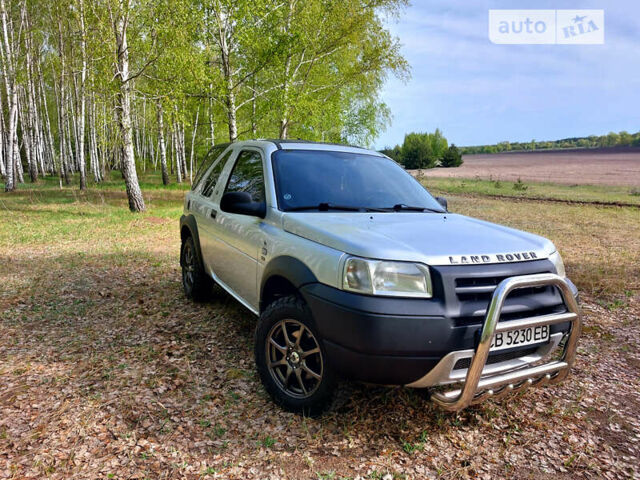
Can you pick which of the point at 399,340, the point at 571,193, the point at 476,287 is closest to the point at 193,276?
the point at 399,340

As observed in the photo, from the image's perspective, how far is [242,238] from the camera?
3848 mm

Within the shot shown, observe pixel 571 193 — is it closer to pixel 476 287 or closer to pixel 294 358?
pixel 476 287

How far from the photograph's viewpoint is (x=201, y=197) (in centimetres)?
520

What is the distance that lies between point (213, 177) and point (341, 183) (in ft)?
6.22

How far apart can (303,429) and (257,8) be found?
14.6 metres

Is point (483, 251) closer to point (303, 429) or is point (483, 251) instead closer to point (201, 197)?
point (303, 429)

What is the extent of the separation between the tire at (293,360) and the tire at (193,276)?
2213mm

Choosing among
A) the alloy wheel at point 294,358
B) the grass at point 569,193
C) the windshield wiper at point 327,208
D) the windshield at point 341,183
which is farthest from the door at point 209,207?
the grass at point 569,193

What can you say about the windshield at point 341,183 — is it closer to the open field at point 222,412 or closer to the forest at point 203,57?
the open field at point 222,412

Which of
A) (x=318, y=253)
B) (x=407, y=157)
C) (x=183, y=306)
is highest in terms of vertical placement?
(x=407, y=157)

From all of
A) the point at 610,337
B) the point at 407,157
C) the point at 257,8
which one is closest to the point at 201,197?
the point at 610,337

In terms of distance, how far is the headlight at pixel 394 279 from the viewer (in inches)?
98.6

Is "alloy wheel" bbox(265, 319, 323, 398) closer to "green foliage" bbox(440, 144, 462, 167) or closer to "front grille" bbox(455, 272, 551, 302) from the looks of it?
"front grille" bbox(455, 272, 551, 302)

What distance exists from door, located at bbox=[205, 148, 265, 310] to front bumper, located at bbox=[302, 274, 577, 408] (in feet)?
4.08
